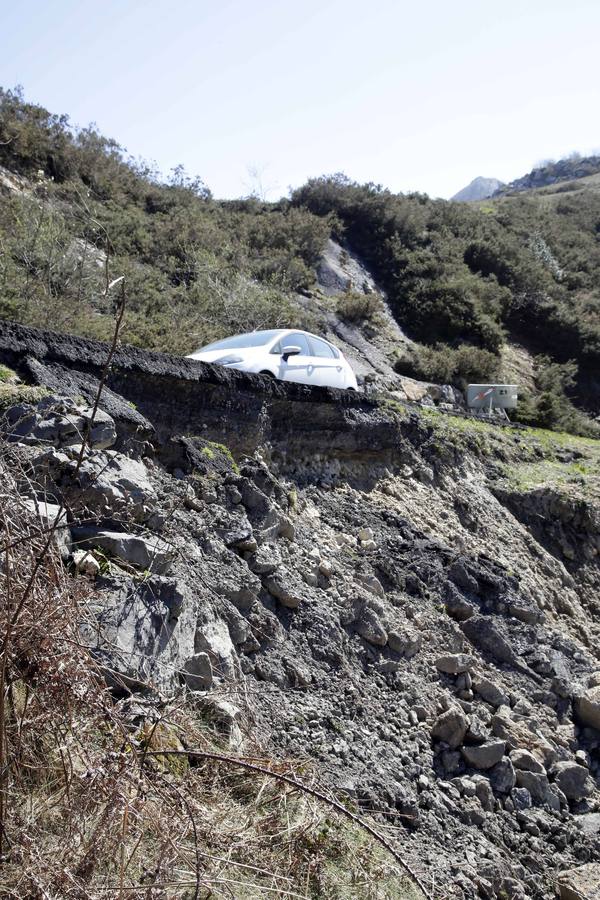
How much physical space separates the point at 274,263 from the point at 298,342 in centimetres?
1576

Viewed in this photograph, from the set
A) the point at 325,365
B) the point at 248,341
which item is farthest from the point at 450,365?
the point at 248,341

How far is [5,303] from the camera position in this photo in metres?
12.5

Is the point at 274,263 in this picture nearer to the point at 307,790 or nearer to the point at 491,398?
the point at 491,398

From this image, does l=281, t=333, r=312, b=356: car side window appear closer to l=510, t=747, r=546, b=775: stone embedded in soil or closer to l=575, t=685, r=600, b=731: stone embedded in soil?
l=575, t=685, r=600, b=731: stone embedded in soil

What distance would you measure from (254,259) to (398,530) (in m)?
19.2

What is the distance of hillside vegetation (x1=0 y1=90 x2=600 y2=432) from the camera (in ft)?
50.9

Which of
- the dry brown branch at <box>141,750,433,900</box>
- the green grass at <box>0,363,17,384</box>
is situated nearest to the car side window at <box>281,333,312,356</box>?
the green grass at <box>0,363,17,384</box>

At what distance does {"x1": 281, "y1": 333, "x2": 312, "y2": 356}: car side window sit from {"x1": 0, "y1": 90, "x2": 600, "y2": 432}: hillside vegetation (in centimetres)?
333

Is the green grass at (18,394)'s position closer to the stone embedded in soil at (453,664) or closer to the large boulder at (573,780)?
the stone embedded in soil at (453,664)

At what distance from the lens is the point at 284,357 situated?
10562mm

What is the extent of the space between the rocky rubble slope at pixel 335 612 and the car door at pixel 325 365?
2.17 ft

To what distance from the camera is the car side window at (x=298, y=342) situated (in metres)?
10.9

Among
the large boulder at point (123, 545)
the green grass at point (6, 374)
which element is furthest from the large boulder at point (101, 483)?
the green grass at point (6, 374)

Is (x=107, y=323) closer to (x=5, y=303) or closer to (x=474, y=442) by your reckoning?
(x=5, y=303)
